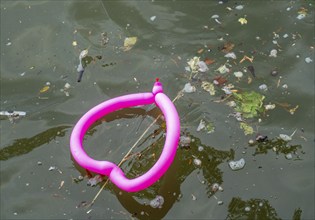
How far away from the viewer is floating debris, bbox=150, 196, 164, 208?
10.9ft

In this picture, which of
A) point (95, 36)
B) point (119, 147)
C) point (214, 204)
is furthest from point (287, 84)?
point (95, 36)

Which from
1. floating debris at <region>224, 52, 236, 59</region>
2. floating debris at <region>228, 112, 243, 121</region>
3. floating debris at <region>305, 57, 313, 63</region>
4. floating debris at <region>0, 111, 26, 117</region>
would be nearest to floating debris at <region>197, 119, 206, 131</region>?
floating debris at <region>228, 112, 243, 121</region>

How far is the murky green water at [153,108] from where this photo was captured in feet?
11.1

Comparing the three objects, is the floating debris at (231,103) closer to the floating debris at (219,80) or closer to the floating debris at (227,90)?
the floating debris at (227,90)

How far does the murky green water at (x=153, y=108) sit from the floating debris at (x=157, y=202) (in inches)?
1.4

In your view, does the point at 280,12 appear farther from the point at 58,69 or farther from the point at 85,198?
the point at 85,198

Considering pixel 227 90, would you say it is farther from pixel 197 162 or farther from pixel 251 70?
pixel 197 162

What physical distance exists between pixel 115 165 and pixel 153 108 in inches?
29.4

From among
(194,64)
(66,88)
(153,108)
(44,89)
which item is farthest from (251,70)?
(44,89)

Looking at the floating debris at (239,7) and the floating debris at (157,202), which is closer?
the floating debris at (157,202)

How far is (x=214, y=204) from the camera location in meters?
3.33

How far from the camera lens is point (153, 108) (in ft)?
12.6

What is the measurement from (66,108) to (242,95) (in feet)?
4.91

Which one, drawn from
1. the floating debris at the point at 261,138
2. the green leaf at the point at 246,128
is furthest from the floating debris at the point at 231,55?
the floating debris at the point at 261,138
